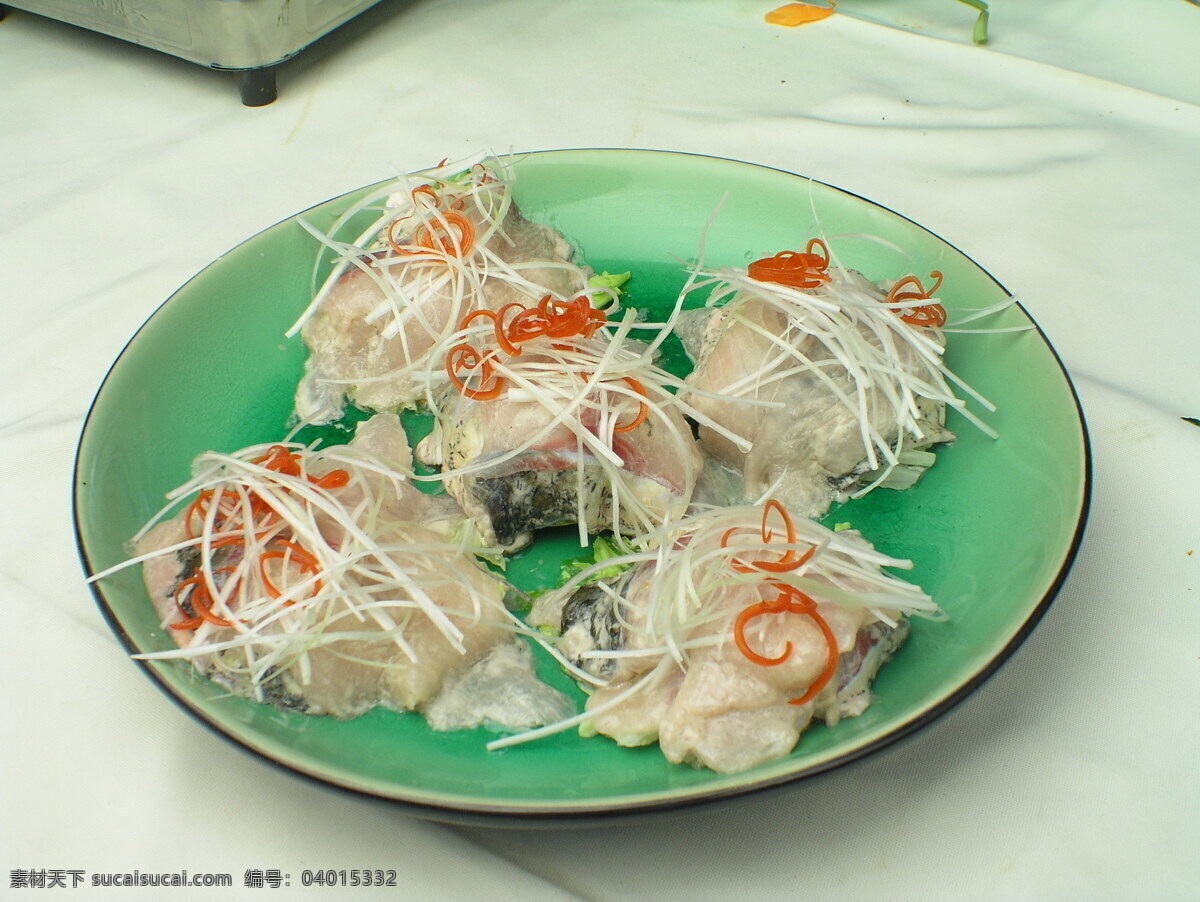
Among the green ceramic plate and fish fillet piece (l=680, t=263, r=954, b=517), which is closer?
the green ceramic plate

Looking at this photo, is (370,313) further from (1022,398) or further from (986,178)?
(986,178)

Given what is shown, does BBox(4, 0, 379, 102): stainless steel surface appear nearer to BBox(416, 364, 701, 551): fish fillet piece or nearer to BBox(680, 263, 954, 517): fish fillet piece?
BBox(416, 364, 701, 551): fish fillet piece

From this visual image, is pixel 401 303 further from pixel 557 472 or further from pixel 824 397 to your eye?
pixel 824 397

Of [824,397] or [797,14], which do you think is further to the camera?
[797,14]

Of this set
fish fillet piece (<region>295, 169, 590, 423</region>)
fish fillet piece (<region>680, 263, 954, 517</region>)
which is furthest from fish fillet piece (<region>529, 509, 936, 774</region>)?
fish fillet piece (<region>295, 169, 590, 423</region>)

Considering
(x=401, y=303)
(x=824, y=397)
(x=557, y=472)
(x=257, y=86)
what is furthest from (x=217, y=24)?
(x=824, y=397)

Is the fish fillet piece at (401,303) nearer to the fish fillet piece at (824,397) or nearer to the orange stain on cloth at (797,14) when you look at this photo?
the fish fillet piece at (824,397)
